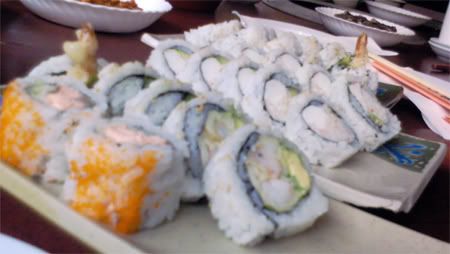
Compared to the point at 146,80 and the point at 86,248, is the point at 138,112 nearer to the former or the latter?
the point at 146,80

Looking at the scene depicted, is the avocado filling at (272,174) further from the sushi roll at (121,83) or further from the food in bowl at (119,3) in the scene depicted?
the food in bowl at (119,3)

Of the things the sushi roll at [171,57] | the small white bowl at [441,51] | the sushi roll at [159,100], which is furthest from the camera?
the small white bowl at [441,51]

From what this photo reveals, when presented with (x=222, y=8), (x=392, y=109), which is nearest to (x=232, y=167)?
(x=392, y=109)

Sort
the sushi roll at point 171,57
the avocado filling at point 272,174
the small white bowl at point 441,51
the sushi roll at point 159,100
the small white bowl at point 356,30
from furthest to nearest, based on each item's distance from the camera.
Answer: the small white bowl at point 441,51 → the small white bowl at point 356,30 → the sushi roll at point 171,57 → the sushi roll at point 159,100 → the avocado filling at point 272,174

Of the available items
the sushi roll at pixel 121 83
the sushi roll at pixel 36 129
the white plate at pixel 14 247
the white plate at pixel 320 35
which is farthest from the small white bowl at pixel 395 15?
the white plate at pixel 14 247

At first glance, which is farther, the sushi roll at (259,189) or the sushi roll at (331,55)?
the sushi roll at (331,55)

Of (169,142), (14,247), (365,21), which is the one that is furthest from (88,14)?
(365,21)

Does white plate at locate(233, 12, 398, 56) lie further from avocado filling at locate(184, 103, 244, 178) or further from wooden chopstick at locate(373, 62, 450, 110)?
avocado filling at locate(184, 103, 244, 178)

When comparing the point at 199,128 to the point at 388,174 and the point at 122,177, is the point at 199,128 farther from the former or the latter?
the point at 388,174
